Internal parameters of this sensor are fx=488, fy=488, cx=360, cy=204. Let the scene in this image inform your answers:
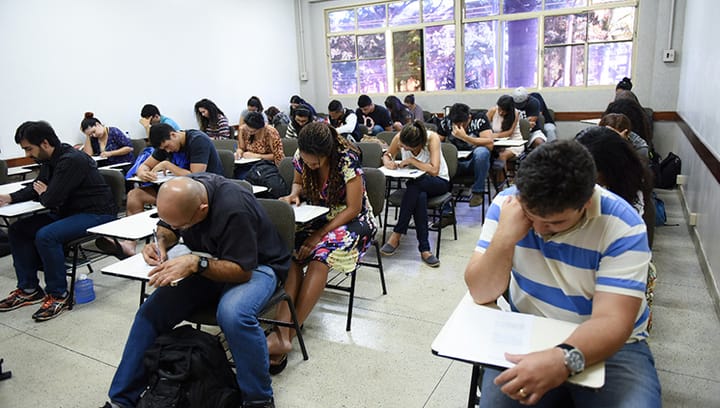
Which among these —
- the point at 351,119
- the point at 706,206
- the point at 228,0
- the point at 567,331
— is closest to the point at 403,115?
the point at 351,119

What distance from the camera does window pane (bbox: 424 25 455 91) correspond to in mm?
8375

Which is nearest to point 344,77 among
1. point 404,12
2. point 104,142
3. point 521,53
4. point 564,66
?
point 404,12

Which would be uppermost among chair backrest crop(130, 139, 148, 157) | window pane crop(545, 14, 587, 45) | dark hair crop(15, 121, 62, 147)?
window pane crop(545, 14, 587, 45)

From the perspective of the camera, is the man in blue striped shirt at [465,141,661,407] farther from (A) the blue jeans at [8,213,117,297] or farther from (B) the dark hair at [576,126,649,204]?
(A) the blue jeans at [8,213,117,297]

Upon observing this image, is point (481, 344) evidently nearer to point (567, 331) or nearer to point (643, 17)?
point (567, 331)

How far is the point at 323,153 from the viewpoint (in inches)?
109

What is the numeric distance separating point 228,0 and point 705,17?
21.6ft

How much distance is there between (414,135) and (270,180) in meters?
1.20

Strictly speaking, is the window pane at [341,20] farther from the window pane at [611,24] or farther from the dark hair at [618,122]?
the dark hair at [618,122]

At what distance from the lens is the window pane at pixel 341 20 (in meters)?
9.16

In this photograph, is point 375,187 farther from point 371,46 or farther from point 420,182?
point 371,46

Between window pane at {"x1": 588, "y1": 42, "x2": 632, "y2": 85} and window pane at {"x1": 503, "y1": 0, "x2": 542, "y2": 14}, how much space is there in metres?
1.05

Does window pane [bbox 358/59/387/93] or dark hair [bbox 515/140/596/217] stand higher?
window pane [bbox 358/59/387/93]

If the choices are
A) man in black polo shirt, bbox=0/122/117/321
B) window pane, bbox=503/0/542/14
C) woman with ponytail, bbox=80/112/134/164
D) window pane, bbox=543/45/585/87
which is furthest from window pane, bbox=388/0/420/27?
man in black polo shirt, bbox=0/122/117/321
